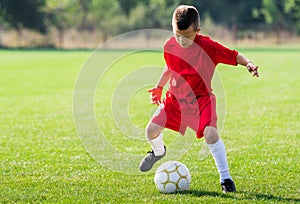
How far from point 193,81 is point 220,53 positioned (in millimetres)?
339

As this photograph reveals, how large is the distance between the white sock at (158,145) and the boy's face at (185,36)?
989mm

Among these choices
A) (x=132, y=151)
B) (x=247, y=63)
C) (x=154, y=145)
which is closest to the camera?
(x=247, y=63)

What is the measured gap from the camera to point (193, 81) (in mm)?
5352

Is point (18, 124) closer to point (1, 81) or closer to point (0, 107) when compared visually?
point (0, 107)

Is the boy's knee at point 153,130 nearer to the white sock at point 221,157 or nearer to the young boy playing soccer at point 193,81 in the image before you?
the young boy playing soccer at point 193,81

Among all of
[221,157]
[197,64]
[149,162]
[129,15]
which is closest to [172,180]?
[221,157]

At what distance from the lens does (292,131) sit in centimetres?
879

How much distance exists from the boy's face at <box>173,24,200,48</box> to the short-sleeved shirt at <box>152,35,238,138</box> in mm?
56

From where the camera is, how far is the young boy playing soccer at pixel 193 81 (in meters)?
5.19

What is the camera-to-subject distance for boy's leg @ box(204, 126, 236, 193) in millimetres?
5207

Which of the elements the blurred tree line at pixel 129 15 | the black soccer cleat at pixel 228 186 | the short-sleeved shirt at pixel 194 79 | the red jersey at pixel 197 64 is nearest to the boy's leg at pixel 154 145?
the short-sleeved shirt at pixel 194 79

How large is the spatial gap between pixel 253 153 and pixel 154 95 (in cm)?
199

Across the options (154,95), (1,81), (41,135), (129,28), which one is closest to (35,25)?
(129,28)

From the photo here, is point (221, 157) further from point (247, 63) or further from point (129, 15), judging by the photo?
point (129, 15)
